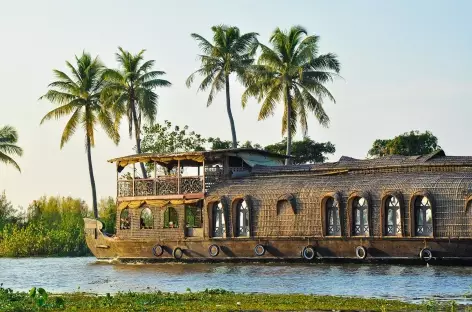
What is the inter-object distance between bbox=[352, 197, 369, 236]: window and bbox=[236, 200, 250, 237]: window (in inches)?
149

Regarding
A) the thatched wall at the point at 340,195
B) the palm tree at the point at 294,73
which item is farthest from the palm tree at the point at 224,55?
the thatched wall at the point at 340,195

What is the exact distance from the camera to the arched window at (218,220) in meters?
32.1

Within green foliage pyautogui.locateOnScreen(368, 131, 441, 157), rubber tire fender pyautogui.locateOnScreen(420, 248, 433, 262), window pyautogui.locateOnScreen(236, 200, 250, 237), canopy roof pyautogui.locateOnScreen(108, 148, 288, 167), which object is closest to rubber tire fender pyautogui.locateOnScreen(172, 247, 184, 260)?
window pyautogui.locateOnScreen(236, 200, 250, 237)

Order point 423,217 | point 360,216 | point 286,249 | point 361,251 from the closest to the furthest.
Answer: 1. point 423,217
2. point 361,251
3. point 360,216
4. point 286,249

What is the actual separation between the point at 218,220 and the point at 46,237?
38.8ft

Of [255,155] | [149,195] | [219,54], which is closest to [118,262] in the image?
[149,195]

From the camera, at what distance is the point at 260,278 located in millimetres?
25234

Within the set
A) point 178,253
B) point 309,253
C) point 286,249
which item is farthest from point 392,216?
point 178,253

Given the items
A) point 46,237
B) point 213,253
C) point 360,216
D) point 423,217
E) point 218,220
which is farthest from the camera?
point 46,237

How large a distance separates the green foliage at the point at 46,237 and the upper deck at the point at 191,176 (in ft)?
25.5

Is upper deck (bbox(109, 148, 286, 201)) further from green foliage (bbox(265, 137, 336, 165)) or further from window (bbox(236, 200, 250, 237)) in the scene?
green foliage (bbox(265, 137, 336, 165))

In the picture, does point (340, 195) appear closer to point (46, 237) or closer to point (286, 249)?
point (286, 249)

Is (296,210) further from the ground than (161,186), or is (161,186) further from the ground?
(161,186)

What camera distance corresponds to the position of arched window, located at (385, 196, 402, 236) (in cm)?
2828
